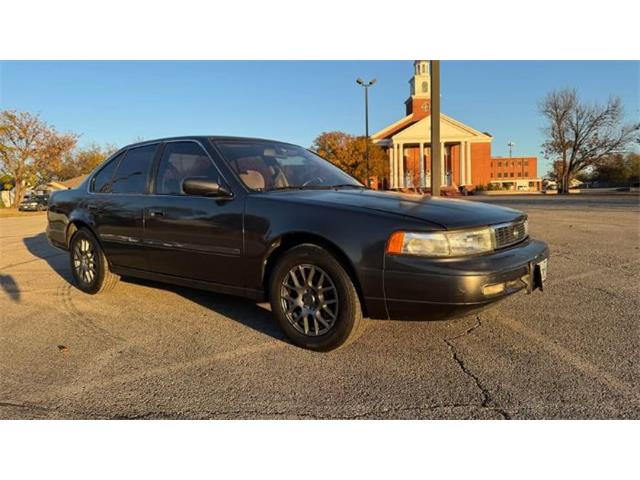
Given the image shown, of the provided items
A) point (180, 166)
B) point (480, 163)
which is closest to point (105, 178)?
point (180, 166)

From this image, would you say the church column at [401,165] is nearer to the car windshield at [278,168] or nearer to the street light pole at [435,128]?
the street light pole at [435,128]

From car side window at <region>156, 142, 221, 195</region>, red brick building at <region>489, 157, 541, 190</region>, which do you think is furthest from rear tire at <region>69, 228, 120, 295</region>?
red brick building at <region>489, 157, 541, 190</region>

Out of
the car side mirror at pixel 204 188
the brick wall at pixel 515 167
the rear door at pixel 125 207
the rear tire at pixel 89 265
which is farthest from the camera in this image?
the brick wall at pixel 515 167

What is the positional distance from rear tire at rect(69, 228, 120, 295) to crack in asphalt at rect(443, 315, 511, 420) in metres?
3.66

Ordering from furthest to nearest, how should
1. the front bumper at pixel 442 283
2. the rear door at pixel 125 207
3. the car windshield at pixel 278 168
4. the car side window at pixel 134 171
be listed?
the car side window at pixel 134 171 → the rear door at pixel 125 207 → the car windshield at pixel 278 168 → the front bumper at pixel 442 283

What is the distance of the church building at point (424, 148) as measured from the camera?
195ft

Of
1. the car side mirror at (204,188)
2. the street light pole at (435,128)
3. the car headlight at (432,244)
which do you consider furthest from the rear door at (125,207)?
the street light pole at (435,128)

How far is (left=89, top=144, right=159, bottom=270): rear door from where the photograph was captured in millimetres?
4633

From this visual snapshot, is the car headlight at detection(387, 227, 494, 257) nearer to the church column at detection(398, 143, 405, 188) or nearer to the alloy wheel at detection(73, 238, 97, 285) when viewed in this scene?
the alloy wheel at detection(73, 238, 97, 285)

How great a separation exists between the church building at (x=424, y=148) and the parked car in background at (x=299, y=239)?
53.4 metres

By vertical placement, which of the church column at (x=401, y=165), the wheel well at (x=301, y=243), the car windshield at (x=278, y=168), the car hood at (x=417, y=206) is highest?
the church column at (x=401, y=165)

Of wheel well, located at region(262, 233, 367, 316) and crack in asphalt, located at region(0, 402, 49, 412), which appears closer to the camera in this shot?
crack in asphalt, located at region(0, 402, 49, 412)

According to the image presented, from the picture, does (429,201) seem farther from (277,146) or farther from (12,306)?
(12,306)

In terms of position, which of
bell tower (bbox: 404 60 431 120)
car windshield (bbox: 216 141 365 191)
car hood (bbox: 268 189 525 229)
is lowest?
car hood (bbox: 268 189 525 229)
